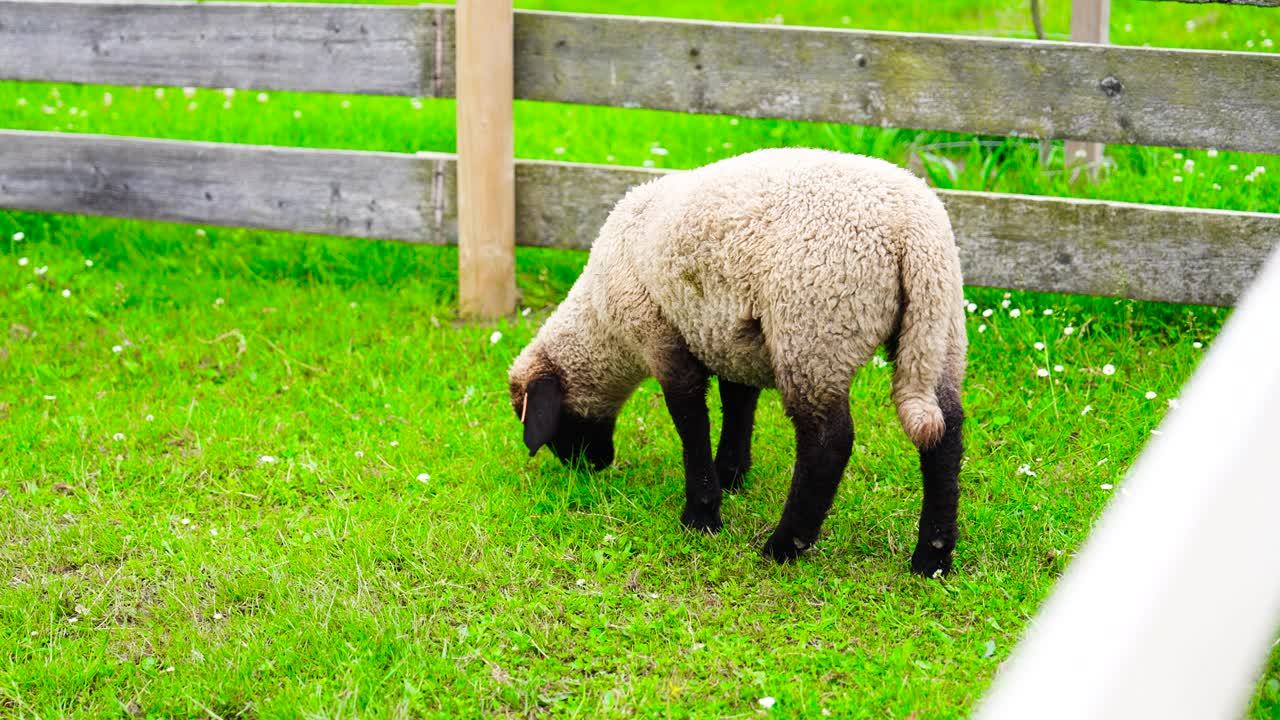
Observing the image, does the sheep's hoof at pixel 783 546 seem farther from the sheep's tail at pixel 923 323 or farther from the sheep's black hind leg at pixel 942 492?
the sheep's tail at pixel 923 323

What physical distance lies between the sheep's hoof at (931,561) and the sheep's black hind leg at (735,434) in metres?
0.80

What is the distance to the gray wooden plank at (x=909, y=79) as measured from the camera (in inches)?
176

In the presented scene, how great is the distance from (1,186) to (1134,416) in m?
5.53

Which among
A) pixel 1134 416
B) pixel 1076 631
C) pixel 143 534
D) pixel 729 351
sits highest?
pixel 1076 631

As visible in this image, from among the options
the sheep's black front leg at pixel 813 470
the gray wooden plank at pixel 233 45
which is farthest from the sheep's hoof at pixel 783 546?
the gray wooden plank at pixel 233 45

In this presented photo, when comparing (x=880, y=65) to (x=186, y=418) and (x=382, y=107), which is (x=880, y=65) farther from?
(x=382, y=107)

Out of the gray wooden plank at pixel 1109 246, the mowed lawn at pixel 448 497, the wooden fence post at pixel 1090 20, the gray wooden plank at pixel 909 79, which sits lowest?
the mowed lawn at pixel 448 497

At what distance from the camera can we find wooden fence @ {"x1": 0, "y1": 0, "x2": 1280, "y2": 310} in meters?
4.56

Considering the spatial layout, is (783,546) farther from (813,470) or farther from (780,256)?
(780,256)

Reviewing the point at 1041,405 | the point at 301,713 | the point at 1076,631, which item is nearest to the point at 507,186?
the point at 1041,405

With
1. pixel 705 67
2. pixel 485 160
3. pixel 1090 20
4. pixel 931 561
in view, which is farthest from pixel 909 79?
pixel 931 561

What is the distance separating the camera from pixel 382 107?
7.68m

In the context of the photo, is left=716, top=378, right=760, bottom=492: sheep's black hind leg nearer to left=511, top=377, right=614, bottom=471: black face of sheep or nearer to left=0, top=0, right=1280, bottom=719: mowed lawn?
left=0, top=0, right=1280, bottom=719: mowed lawn

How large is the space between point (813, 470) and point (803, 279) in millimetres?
560
